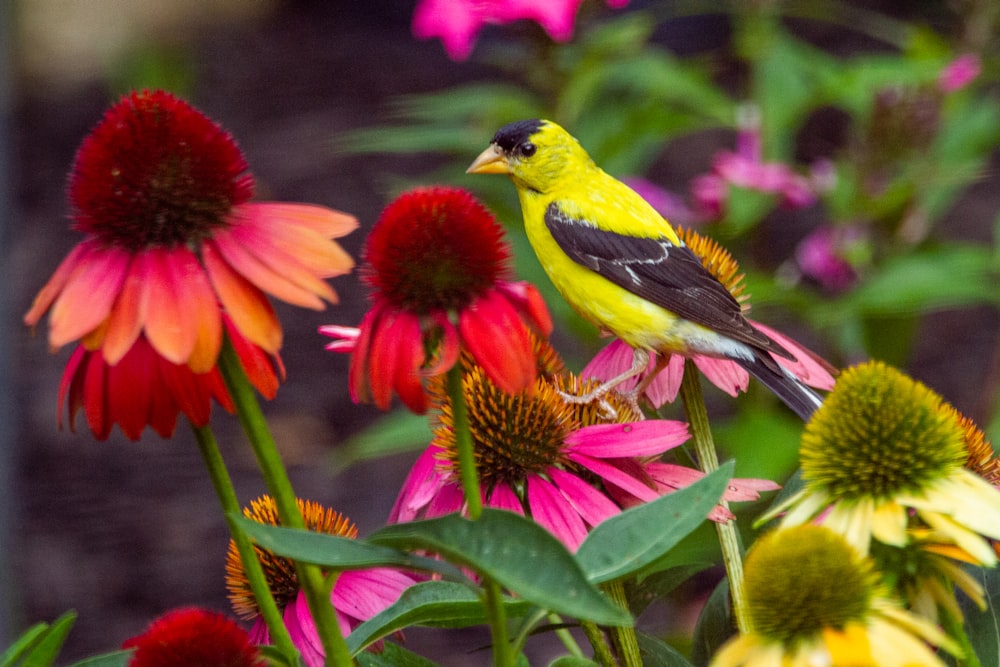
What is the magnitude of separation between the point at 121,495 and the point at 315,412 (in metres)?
0.69

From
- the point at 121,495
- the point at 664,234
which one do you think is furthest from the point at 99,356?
the point at 121,495

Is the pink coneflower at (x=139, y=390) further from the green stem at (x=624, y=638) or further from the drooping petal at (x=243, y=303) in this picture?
the green stem at (x=624, y=638)

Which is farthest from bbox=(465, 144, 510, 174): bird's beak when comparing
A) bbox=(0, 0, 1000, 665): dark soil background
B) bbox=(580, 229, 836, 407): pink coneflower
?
bbox=(0, 0, 1000, 665): dark soil background

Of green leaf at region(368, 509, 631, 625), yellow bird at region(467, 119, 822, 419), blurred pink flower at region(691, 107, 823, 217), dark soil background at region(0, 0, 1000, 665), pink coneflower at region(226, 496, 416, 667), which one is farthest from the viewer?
dark soil background at region(0, 0, 1000, 665)

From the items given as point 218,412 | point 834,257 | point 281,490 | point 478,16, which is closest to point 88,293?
point 281,490

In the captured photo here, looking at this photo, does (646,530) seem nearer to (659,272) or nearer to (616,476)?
(616,476)

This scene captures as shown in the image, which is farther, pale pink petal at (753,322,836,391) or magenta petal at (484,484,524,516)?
pale pink petal at (753,322,836,391)

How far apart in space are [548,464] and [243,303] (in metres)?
0.35

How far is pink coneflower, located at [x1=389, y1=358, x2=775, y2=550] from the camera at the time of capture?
926mm

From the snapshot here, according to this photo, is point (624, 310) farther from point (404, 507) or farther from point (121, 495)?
point (121, 495)

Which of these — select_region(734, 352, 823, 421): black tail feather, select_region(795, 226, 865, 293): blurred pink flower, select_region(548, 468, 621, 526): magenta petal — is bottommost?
select_region(795, 226, 865, 293): blurred pink flower

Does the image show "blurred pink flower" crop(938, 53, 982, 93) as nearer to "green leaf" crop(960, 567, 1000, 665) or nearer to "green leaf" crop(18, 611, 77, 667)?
"green leaf" crop(960, 567, 1000, 665)

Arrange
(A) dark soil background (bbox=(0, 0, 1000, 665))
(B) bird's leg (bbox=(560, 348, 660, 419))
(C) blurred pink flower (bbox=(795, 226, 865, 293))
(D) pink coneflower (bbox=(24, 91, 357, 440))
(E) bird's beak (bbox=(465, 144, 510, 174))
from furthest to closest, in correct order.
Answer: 1. (A) dark soil background (bbox=(0, 0, 1000, 665))
2. (C) blurred pink flower (bbox=(795, 226, 865, 293))
3. (E) bird's beak (bbox=(465, 144, 510, 174))
4. (B) bird's leg (bbox=(560, 348, 660, 419))
5. (D) pink coneflower (bbox=(24, 91, 357, 440))

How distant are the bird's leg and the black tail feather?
0.50ft
